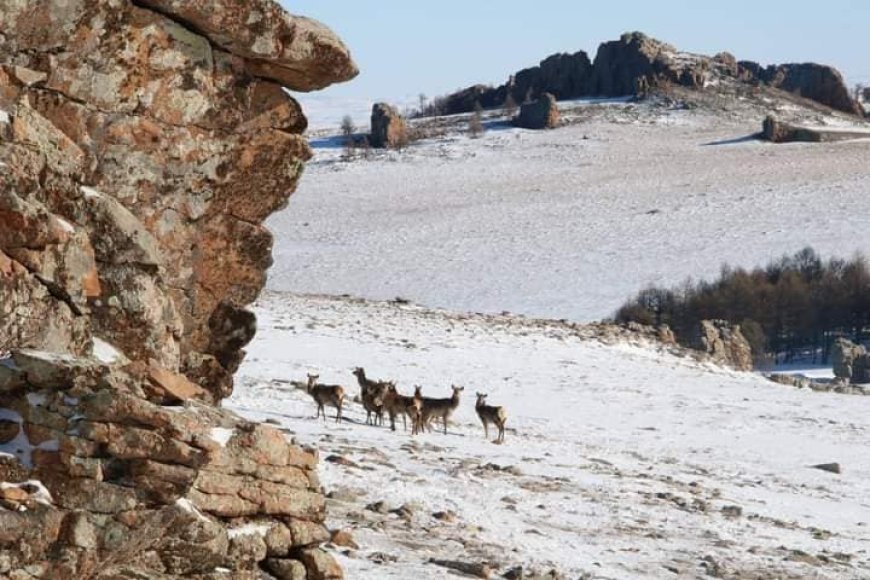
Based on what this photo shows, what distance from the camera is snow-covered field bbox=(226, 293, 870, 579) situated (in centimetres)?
1590

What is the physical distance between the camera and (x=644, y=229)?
83.8 m

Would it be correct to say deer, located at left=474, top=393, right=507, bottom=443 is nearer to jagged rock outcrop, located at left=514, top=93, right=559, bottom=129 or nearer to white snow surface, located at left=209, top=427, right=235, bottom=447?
white snow surface, located at left=209, top=427, right=235, bottom=447

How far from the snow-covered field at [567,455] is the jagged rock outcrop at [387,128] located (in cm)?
7477

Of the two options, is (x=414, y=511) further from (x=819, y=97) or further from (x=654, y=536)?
(x=819, y=97)

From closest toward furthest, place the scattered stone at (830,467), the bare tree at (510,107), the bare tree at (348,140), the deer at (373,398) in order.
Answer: the deer at (373,398), the scattered stone at (830,467), the bare tree at (348,140), the bare tree at (510,107)

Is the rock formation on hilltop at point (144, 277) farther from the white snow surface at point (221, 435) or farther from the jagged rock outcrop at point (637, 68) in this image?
the jagged rock outcrop at point (637, 68)

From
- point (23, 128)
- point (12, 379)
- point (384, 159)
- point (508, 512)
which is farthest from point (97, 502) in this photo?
point (384, 159)

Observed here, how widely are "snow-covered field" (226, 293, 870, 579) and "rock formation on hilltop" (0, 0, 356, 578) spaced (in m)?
2.74

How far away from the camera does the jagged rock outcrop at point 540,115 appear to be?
12200cm

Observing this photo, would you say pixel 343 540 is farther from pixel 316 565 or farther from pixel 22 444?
pixel 22 444

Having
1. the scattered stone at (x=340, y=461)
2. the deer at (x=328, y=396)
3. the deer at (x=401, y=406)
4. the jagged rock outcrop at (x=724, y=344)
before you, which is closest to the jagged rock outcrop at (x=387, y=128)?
the jagged rock outcrop at (x=724, y=344)

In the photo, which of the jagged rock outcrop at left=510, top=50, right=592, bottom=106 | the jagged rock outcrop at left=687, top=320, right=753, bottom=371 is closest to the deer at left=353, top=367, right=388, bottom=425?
the jagged rock outcrop at left=687, top=320, right=753, bottom=371

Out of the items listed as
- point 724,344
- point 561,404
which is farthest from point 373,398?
point 724,344

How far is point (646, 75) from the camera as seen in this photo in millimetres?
136875
